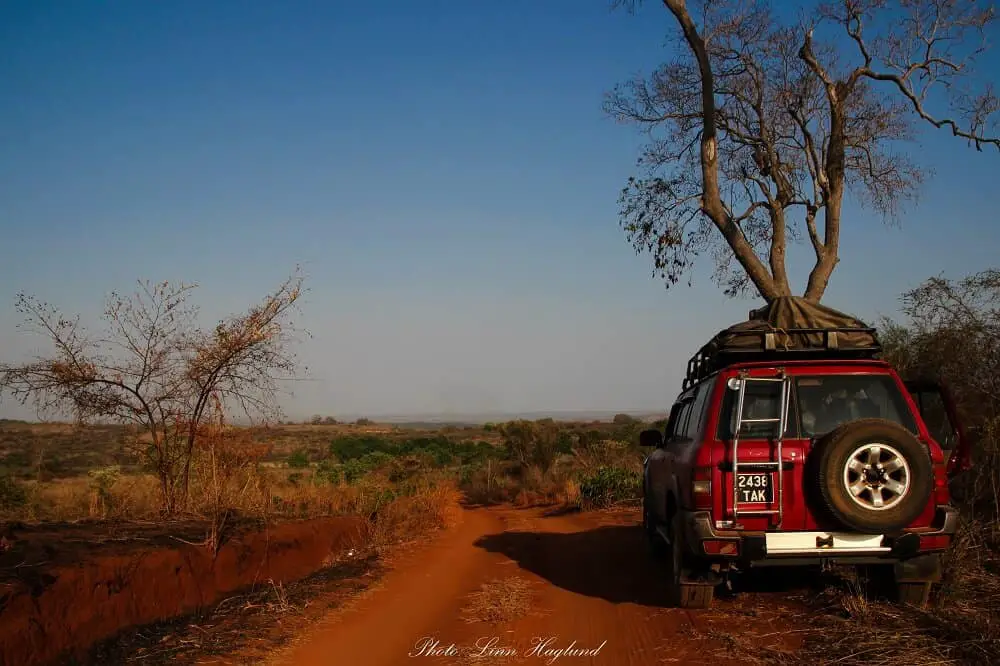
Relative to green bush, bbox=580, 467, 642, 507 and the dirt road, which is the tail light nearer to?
the dirt road

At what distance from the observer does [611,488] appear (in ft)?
59.7

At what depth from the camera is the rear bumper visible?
650 cm

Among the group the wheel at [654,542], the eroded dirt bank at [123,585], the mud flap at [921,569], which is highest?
the mud flap at [921,569]

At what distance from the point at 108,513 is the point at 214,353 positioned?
9.84ft

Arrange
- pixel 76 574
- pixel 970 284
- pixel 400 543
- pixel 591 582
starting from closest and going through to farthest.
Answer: pixel 76 574, pixel 591 582, pixel 970 284, pixel 400 543

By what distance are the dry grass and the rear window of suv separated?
270cm

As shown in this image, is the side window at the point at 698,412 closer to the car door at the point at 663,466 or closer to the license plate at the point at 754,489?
the car door at the point at 663,466

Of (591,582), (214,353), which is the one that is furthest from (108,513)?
(591,582)

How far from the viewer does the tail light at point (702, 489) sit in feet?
22.3

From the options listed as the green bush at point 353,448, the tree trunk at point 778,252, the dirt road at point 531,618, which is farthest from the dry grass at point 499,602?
the green bush at point 353,448

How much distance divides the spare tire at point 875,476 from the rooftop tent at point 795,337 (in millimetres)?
1239

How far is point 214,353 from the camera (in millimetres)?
13797

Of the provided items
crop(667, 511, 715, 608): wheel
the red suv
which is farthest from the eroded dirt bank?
the red suv

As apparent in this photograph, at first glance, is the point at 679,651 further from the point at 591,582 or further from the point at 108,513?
the point at 108,513
